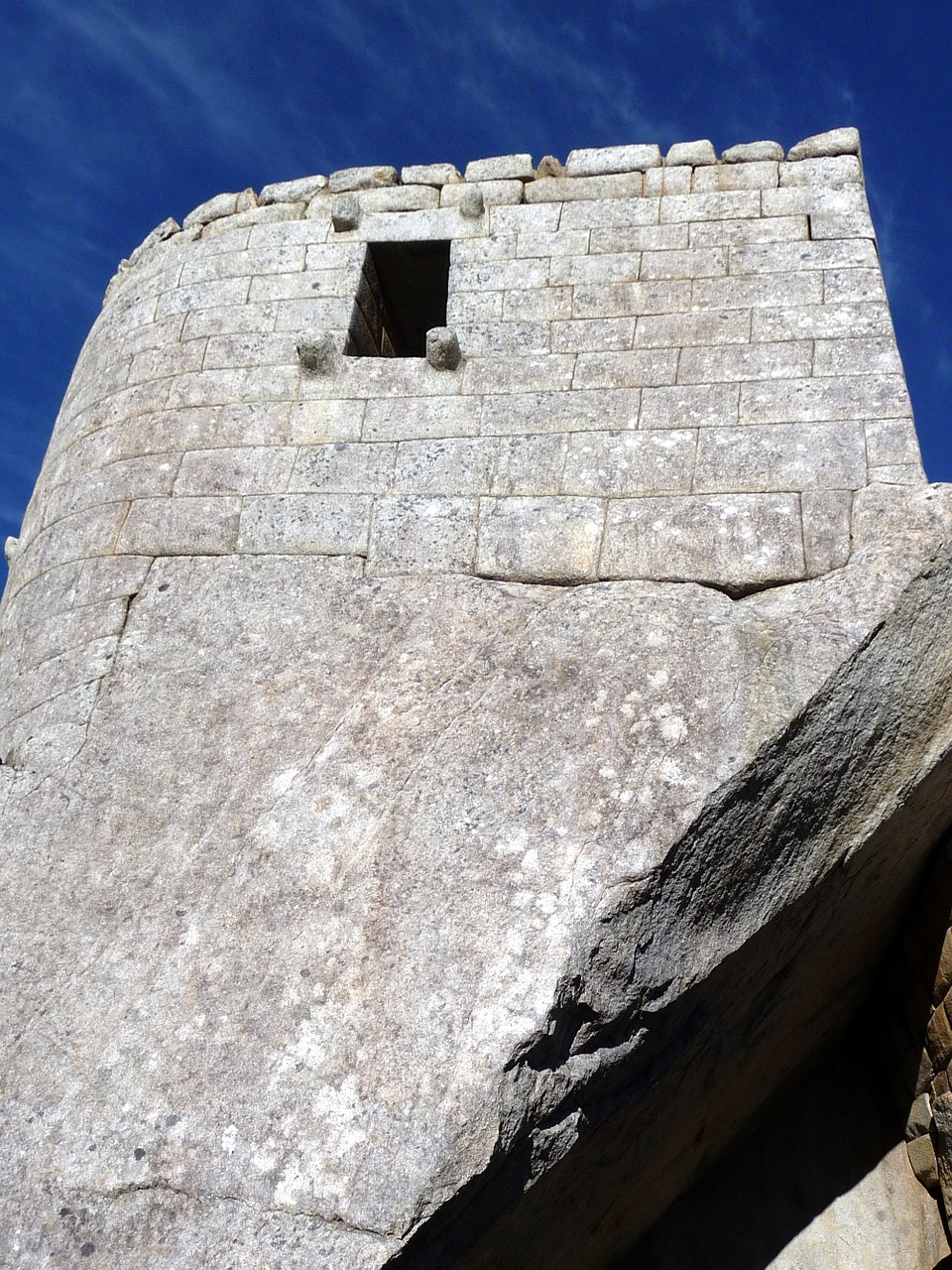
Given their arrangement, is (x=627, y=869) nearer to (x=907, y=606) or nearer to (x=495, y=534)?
(x=907, y=606)

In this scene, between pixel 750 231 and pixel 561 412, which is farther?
pixel 750 231

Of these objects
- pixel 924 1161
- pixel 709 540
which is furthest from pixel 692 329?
pixel 924 1161

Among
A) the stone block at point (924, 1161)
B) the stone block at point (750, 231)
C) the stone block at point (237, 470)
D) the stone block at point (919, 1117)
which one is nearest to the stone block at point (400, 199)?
the stone block at point (750, 231)

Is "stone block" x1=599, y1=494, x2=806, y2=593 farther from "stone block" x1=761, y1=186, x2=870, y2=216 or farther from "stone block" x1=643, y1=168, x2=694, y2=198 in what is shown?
"stone block" x1=643, y1=168, x2=694, y2=198

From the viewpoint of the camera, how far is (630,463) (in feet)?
10.3

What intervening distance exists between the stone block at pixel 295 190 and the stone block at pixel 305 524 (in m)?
1.69

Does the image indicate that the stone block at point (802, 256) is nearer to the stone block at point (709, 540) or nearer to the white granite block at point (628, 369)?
the white granite block at point (628, 369)

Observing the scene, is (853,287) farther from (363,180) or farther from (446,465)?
(363,180)

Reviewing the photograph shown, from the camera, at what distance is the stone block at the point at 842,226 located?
3.57 m

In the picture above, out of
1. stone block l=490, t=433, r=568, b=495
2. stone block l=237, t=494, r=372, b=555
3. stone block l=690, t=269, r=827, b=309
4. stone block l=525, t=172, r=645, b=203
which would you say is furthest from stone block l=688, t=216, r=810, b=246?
stone block l=237, t=494, r=372, b=555

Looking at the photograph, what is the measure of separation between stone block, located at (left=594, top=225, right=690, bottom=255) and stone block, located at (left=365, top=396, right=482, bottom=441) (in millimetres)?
886

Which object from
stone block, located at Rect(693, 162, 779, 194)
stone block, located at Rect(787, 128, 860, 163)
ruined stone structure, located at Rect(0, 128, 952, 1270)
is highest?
stone block, located at Rect(787, 128, 860, 163)

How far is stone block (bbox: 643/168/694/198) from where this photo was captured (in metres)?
3.86

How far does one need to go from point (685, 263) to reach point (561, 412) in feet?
2.73
